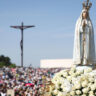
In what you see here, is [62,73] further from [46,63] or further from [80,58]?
[46,63]

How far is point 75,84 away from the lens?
6039 millimetres

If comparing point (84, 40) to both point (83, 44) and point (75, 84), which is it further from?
point (75, 84)

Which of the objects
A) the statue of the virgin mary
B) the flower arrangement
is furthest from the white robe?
the flower arrangement

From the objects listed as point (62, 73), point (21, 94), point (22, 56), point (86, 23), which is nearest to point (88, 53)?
point (86, 23)

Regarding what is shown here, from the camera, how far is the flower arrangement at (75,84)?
5.96 m

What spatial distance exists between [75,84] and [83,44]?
429cm

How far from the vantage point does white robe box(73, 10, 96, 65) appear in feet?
33.2

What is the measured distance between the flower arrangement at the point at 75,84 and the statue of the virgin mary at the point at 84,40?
11.6 ft

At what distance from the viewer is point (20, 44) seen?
3766cm

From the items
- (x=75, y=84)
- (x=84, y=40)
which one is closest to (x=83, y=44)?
(x=84, y=40)

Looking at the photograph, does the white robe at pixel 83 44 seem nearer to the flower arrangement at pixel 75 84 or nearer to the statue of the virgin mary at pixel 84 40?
the statue of the virgin mary at pixel 84 40

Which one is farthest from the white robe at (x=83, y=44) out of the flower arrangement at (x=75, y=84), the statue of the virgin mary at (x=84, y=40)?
the flower arrangement at (x=75, y=84)

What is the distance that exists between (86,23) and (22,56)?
1077 inches

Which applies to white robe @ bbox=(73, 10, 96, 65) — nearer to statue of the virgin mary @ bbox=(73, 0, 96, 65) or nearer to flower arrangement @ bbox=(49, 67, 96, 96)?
statue of the virgin mary @ bbox=(73, 0, 96, 65)
